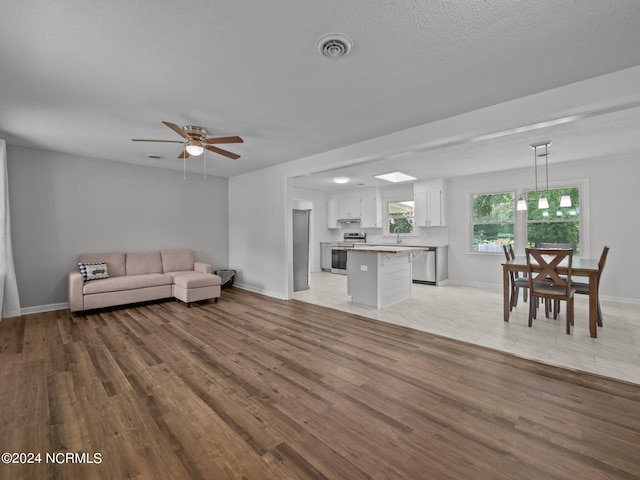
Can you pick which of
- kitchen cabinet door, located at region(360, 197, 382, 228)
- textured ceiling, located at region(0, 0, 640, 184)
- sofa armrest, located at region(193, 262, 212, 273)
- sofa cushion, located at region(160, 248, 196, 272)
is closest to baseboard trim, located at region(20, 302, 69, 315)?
sofa cushion, located at region(160, 248, 196, 272)

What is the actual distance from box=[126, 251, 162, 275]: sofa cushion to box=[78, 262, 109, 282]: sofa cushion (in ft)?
1.41

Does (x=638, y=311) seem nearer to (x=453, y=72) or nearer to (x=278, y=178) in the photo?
(x=453, y=72)

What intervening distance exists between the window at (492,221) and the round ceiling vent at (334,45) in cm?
560

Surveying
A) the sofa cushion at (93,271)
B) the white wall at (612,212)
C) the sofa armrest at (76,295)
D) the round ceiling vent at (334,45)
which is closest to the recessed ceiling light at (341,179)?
the white wall at (612,212)

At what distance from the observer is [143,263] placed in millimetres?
5348

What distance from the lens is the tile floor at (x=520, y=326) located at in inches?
108

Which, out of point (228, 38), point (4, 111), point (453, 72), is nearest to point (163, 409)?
point (228, 38)

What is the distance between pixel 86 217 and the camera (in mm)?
5035

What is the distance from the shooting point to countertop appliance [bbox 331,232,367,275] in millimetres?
8219

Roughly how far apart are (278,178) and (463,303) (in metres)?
4.02

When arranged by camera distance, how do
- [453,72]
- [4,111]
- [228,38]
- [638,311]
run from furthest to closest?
[638,311]
[4,111]
[453,72]
[228,38]

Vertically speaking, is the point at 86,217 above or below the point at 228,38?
below

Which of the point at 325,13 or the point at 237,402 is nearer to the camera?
the point at 325,13

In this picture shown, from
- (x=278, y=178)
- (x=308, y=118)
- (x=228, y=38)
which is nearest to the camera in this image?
(x=228, y=38)
